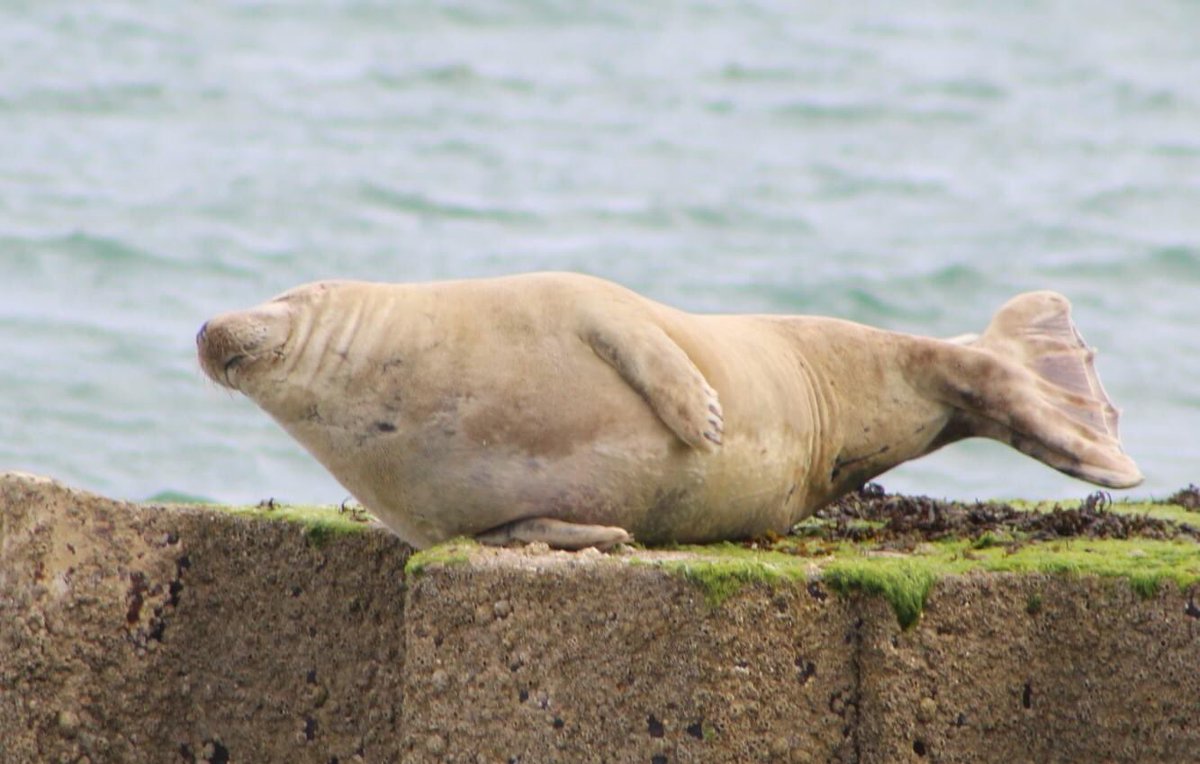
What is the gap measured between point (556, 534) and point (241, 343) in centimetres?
102

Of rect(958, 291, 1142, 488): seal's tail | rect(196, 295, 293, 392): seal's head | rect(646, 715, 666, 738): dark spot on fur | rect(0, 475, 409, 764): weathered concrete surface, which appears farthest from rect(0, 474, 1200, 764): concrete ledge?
rect(958, 291, 1142, 488): seal's tail

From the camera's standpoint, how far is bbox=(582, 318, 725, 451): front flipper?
5.28 m

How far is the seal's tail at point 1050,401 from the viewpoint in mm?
5914

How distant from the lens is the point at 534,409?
524 centimetres

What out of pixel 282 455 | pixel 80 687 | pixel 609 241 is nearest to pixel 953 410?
pixel 80 687

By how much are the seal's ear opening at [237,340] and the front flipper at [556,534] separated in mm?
773

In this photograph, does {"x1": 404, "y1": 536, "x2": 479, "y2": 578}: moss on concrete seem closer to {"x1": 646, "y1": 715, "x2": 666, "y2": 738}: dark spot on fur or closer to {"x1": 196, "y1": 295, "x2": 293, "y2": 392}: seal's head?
{"x1": 646, "y1": 715, "x2": 666, "y2": 738}: dark spot on fur

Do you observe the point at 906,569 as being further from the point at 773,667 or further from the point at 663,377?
the point at 663,377

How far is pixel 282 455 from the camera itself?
13.5 m

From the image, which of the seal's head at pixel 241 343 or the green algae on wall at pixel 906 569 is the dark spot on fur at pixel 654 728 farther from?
the seal's head at pixel 241 343

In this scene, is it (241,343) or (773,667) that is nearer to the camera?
(773,667)

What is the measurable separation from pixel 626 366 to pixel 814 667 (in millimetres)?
1085

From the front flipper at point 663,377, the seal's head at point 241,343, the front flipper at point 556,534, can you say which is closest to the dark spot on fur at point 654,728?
the front flipper at point 556,534

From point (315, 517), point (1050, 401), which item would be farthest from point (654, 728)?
point (1050, 401)
